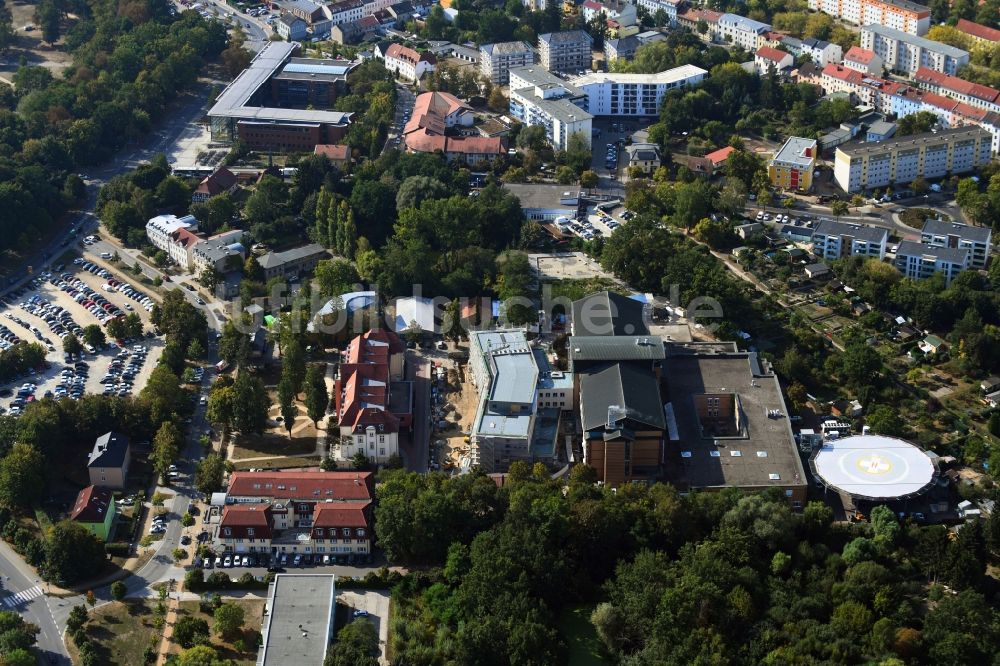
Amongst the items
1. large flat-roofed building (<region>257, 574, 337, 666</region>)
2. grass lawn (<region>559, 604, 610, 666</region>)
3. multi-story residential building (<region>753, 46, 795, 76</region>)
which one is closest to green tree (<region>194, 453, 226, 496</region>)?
large flat-roofed building (<region>257, 574, 337, 666</region>)

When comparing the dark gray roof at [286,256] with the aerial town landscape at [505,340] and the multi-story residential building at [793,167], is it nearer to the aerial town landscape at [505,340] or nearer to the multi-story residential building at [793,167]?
the aerial town landscape at [505,340]

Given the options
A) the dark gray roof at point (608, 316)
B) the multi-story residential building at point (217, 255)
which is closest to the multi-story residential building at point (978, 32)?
the dark gray roof at point (608, 316)

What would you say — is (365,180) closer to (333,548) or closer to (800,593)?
(333,548)

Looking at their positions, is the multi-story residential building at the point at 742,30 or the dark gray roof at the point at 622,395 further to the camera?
the multi-story residential building at the point at 742,30

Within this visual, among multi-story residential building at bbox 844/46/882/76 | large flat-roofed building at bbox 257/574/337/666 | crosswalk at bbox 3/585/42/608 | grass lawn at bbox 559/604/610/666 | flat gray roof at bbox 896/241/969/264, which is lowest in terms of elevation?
grass lawn at bbox 559/604/610/666

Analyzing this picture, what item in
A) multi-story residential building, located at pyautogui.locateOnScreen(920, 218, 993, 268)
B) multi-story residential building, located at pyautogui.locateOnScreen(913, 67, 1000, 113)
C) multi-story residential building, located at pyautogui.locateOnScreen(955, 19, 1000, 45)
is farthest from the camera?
multi-story residential building, located at pyautogui.locateOnScreen(955, 19, 1000, 45)

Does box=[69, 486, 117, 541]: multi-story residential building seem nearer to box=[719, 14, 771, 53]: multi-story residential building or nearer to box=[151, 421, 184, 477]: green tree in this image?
box=[151, 421, 184, 477]: green tree

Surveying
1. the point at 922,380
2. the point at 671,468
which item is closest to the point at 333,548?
the point at 671,468
